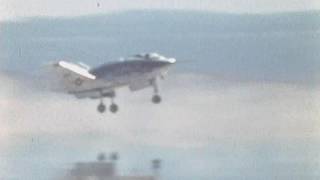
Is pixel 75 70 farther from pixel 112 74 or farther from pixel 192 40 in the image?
pixel 192 40

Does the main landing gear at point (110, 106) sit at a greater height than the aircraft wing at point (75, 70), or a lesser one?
lesser

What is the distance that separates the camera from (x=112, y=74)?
1.60 meters

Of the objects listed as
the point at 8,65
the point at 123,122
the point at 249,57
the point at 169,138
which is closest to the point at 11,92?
the point at 8,65

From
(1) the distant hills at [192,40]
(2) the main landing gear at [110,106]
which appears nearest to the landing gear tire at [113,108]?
(2) the main landing gear at [110,106]

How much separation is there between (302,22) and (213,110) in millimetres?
290

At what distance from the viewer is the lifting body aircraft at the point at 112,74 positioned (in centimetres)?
159

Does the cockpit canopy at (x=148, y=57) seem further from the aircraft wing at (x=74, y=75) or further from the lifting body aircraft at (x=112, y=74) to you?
the aircraft wing at (x=74, y=75)

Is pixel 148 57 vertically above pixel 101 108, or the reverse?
pixel 148 57

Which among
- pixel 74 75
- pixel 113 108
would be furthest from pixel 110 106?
pixel 74 75

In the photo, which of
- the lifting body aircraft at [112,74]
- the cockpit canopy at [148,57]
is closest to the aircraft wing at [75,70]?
the lifting body aircraft at [112,74]

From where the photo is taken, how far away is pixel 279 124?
1661mm

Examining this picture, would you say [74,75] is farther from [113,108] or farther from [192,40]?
[192,40]

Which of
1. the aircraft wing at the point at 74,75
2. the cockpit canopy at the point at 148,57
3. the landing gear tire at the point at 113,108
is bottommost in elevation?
the landing gear tire at the point at 113,108

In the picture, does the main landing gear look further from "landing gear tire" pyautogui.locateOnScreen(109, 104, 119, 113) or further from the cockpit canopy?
the cockpit canopy
